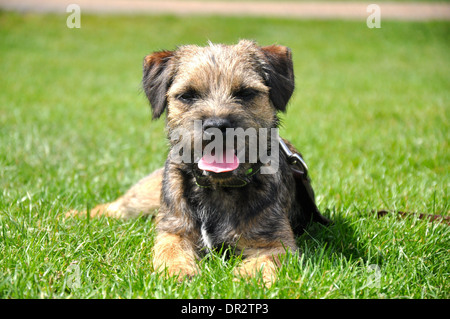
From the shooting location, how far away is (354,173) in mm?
5348

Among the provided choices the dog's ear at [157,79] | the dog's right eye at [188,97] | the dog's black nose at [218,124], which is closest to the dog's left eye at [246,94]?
the dog's right eye at [188,97]

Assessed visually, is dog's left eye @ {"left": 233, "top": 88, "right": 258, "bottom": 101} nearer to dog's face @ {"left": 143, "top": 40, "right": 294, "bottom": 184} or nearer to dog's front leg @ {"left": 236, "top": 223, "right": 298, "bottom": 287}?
dog's face @ {"left": 143, "top": 40, "right": 294, "bottom": 184}

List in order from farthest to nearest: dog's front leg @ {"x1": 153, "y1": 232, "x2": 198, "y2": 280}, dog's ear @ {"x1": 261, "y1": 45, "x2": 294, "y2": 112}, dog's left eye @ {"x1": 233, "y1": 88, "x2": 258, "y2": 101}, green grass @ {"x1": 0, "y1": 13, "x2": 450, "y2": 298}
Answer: dog's ear @ {"x1": 261, "y1": 45, "x2": 294, "y2": 112} → dog's left eye @ {"x1": 233, "y1": 88, "x2": 258, "y2": 101} → dog's front leg @ {"x1": 153, "y1": 232, "x2": 198, "y2": 280} → green grass @ {"x1": 0, "y1": 13, "x2": 450, "y2": 298}

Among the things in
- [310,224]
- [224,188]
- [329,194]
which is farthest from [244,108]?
[329,194]

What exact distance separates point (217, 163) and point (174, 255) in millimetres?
693

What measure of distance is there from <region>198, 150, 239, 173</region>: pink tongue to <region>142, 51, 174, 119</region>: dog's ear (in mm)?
657

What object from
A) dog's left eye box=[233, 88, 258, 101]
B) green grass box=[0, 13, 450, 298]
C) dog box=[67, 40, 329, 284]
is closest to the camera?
green grass box=[0, 13, 450, 298]

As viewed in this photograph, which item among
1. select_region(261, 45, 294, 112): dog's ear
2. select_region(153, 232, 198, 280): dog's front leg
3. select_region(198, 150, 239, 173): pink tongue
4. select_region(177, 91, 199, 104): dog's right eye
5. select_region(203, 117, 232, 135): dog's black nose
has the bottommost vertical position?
A: select_region(153, 232, 198, 280): dog's front leg

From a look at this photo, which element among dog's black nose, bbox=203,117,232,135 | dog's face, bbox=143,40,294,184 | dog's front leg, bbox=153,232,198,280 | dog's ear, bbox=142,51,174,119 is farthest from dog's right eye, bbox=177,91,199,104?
dog's front leg, bbox=153,232,198,280

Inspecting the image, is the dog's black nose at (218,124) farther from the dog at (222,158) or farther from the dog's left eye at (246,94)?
the dog's left eye at (246,94)

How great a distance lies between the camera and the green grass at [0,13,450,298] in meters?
2.78

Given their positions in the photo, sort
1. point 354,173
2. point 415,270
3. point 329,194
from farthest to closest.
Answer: point 354,173
point 329,194
point 415,270

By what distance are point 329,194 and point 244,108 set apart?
1.86 m

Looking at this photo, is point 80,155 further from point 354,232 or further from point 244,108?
point 354,232
